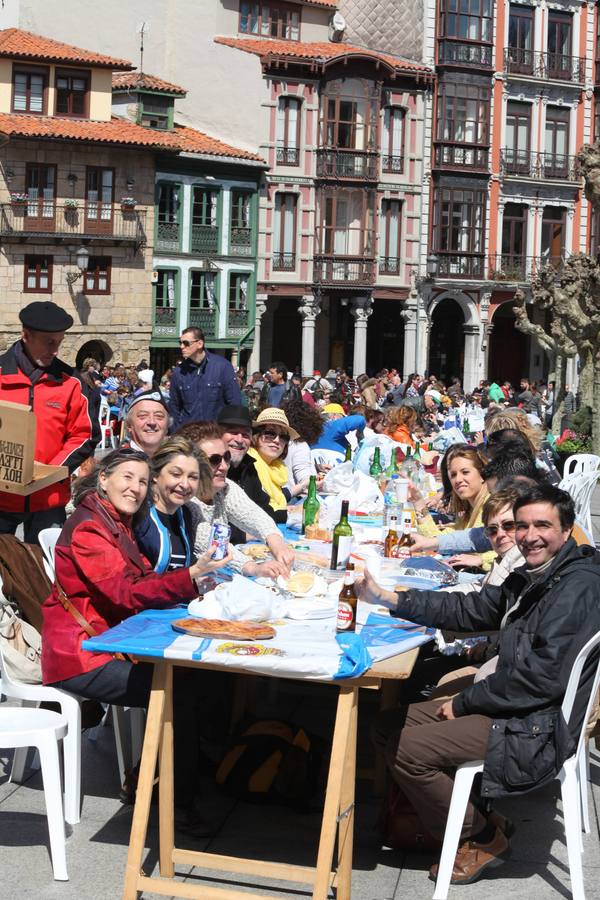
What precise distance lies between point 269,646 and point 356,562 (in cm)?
177

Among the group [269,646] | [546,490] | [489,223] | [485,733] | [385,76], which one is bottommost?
[485,733]

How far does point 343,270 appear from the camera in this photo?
39.7 m

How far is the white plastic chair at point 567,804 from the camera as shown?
4348mm

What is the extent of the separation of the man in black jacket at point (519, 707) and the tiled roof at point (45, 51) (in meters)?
32.0

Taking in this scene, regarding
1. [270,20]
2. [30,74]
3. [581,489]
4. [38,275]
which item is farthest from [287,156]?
[581,489]

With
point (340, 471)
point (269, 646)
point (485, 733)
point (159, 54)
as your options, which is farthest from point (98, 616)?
point (159, 54)

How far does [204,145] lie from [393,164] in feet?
20.7

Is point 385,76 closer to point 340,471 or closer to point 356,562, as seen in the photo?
point 340,471

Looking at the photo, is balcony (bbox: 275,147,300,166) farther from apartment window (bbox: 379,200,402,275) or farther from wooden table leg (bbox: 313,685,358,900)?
wooden table leg (bbox: 313,685,358,900)

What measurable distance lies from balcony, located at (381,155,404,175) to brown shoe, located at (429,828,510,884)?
37.1m

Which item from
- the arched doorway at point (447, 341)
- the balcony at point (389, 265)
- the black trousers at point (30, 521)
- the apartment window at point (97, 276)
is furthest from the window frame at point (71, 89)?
the black trousers at point (30, 521)

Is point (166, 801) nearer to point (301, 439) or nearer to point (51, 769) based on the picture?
point (51, 769)

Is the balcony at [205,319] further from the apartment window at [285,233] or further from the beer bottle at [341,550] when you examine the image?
the beer bottle at [341,550]

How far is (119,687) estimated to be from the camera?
4.91 m
